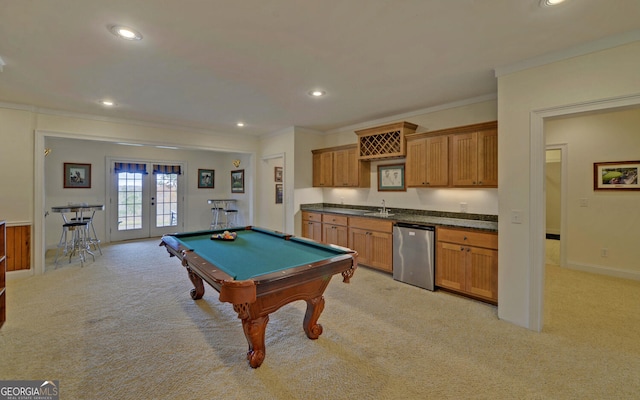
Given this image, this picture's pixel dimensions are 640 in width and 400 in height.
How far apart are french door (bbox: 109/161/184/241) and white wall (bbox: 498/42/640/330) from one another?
743 cm

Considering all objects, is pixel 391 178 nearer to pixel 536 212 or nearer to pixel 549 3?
pixel 536 212

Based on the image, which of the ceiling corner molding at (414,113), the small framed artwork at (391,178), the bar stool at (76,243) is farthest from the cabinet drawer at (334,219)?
the bar stool at (76,243)

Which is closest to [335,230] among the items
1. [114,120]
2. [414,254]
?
[414,254]

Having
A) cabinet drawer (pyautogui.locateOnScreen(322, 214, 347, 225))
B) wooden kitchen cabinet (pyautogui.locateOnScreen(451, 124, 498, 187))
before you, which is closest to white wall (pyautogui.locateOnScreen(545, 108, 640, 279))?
wooden kitchen cabinet (pyautogui.locateOnScreen(451, 124, 498, 187))

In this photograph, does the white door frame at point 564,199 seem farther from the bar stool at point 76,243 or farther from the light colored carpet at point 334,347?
the bar stool at point 76,243

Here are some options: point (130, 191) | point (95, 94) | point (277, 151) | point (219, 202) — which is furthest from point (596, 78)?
point (130, 191)

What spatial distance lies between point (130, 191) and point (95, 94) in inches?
156

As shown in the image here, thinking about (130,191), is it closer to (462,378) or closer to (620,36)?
(462,378)

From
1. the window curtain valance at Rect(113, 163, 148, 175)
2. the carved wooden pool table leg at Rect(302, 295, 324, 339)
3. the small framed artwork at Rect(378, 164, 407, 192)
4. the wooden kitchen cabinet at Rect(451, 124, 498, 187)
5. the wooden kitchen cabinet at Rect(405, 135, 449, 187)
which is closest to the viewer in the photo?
the carved wooden pool table leg at Rect(302, 295, 324, 339)

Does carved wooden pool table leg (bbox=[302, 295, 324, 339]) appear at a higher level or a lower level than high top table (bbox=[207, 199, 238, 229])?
lower

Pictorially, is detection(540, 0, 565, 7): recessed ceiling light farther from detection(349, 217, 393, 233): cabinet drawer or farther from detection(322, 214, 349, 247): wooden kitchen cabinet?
detection(322, 214, 349, 247): wooden kitchen cabinet

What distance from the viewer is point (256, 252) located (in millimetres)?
2643

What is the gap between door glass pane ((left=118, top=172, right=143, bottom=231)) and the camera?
265 inches

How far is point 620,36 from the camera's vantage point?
7.12ft
